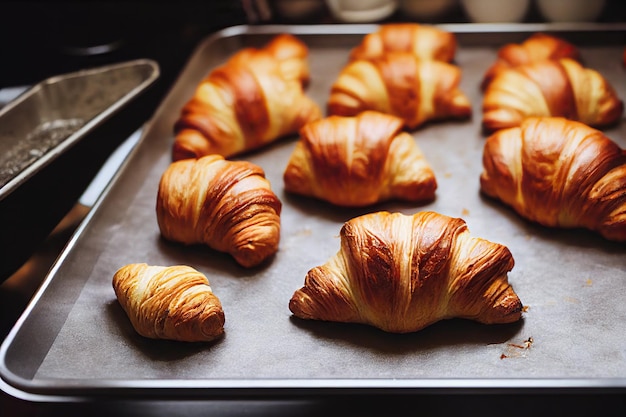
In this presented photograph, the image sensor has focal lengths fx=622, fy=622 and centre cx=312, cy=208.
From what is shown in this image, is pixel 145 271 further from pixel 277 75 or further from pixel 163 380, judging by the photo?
pixel 277 75

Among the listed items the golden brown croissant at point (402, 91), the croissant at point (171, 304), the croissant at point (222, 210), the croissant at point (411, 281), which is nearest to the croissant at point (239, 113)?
the golden brown croissant at point (402, 91)

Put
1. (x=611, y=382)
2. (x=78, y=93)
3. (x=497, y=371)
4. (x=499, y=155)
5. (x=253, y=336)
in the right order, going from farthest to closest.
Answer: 1. (x=78, y=93)
2. (x=499, y=155)
3. (x=253, y=336)
4. (x=497, y=371)
5. (x=611, y=382)

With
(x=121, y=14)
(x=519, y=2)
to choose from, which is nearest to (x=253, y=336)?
(x=121, y=14)

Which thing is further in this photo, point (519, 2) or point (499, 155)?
point (519, 2)

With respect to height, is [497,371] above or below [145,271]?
below

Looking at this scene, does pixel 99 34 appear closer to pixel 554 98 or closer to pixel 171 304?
pixel 171 304

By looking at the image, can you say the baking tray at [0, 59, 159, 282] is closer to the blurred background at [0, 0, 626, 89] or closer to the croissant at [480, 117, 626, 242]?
the blurred background at [0, 0, 626, 89]

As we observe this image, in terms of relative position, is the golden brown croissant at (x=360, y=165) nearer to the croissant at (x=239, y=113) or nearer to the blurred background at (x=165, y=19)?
the croissant at (x=239, y=113)
